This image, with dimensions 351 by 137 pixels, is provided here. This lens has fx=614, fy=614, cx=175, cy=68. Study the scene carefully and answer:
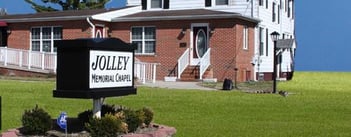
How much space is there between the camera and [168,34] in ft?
104

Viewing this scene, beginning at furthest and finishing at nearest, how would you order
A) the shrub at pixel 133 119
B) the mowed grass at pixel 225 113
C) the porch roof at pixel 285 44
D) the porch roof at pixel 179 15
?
the porch roof at pixel 179 15
the porch roof at pixel 285 44
the mowed grass at pixel 225 113
the shrub at pixel 133 119

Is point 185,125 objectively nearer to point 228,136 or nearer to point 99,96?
point 228,136

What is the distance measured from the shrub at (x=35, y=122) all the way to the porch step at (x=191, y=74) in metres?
23.0

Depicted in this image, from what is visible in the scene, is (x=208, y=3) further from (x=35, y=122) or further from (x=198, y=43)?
(x=35, y=122)

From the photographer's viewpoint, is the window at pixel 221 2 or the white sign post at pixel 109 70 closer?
the white sign post at pixel 109 70

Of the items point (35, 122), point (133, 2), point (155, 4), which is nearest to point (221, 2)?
point (155, 4)

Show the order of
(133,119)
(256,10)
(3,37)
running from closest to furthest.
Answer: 1. (133,119)
2. (256,10)
3. (3,37)

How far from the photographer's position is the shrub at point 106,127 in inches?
283

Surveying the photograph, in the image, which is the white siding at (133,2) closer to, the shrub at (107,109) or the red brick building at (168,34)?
the red brick building at (168,34)

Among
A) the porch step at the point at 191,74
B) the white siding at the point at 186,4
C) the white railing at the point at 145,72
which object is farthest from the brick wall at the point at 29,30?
the white siding at the point at 186,4

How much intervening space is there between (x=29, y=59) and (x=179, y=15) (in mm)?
7765

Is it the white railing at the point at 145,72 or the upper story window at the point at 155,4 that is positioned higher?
the upper story window at the point at 155,4

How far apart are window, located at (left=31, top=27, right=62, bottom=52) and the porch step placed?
24.5 ft

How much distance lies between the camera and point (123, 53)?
787 cm
